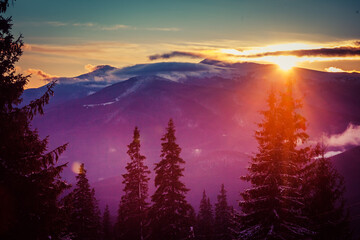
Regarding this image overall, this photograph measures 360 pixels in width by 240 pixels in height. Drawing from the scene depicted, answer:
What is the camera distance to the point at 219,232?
150 feet

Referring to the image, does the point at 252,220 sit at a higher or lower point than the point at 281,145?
lower

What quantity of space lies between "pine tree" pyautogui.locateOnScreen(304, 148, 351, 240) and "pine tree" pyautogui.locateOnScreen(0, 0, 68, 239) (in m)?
14.1

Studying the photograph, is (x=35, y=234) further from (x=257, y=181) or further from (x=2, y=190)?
(x=257, y=181)

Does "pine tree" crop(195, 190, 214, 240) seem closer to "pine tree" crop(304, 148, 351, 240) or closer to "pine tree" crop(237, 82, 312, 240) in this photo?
"pine tree" crop(304, 148, 351, 240)

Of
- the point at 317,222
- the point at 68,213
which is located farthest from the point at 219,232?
the point at 68,213

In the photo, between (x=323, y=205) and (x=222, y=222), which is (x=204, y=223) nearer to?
(x=222, y=222)

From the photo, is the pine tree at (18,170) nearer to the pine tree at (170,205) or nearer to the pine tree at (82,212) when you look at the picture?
the pine tree at (170,205)

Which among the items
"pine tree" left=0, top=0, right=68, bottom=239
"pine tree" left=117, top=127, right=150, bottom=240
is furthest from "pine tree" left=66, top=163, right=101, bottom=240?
"pine tree" left=0, top=0, right=68, bottom=239

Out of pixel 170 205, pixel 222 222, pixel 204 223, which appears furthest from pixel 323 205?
pixel 204 223

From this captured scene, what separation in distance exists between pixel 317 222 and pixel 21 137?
16.8 metres

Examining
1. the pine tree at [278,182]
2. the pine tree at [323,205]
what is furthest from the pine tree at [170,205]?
the pine tree at [323,205]

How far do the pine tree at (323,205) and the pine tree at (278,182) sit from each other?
2711 mm

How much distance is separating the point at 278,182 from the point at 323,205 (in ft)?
17.4

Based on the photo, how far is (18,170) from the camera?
10.6 metres
